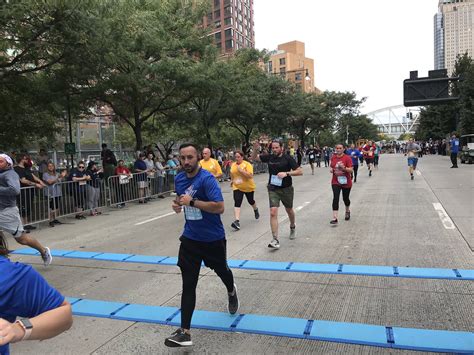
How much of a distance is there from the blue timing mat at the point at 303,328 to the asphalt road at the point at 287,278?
108mm

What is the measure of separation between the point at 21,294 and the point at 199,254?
234cm

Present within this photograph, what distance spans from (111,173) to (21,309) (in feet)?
46.8

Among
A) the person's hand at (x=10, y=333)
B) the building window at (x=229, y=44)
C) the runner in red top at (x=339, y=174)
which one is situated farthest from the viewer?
the building window at (x=229, y=44)

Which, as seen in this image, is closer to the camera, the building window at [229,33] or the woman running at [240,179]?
the woman running at [240,179]

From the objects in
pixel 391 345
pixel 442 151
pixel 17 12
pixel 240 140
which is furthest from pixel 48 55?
pixel 442 151

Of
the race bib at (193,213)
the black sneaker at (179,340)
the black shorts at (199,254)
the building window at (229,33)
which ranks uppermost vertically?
the building window at (229,33)

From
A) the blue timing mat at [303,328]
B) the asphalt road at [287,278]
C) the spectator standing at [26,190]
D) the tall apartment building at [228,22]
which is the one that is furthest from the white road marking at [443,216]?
the tall apartment building at [228,22]

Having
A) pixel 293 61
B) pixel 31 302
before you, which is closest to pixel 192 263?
pixel 31 302

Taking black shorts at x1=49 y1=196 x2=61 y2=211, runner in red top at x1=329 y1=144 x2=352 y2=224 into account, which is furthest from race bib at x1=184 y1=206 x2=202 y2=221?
black shorts at x1=49 y1=196 x2=61 y2=211

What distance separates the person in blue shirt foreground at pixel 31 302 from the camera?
1646mm

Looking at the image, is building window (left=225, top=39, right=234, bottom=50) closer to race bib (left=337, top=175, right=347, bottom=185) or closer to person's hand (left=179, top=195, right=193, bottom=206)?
race bib (left=337, top=175, right=347, bottom=185)

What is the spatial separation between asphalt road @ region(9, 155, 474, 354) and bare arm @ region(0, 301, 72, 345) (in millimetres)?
2176

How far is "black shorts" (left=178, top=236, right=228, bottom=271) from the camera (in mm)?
3906

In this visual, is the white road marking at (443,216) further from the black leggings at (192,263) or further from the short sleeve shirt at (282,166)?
the black leggings at (192,263)
